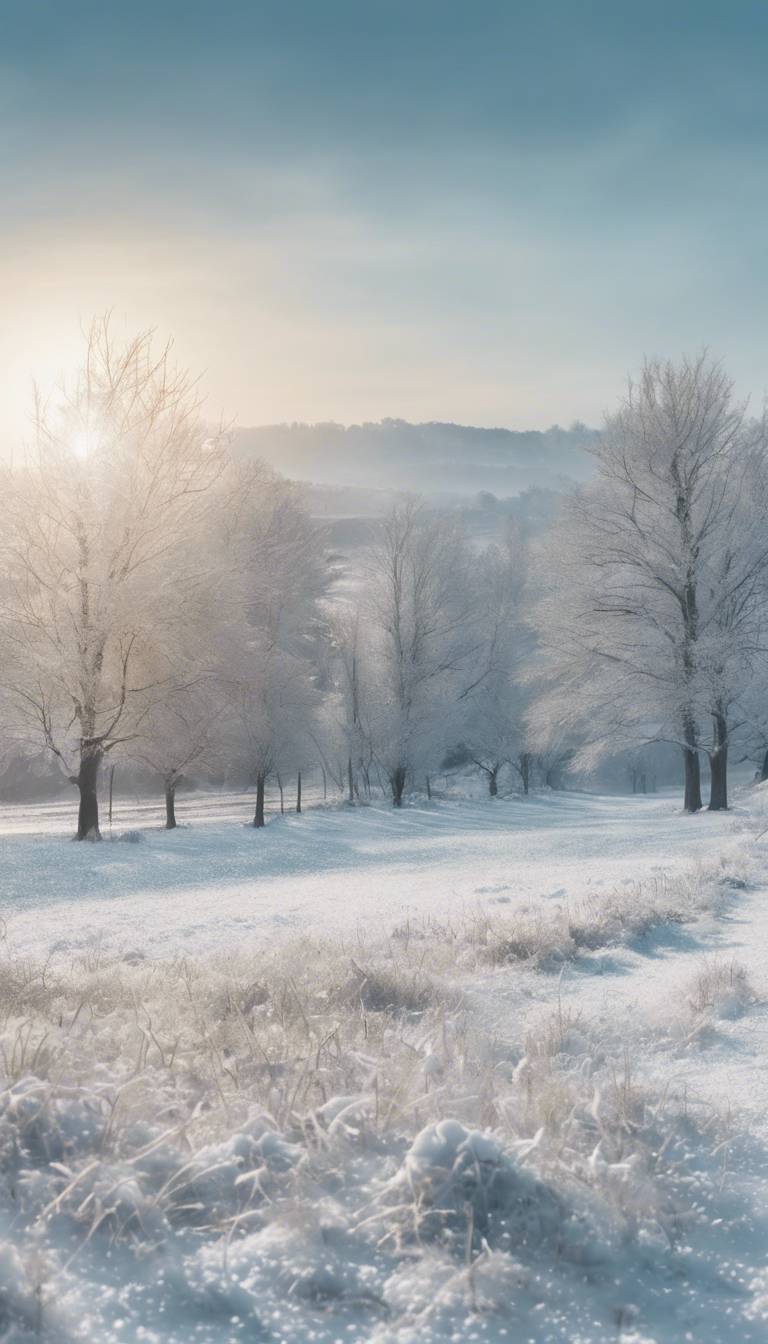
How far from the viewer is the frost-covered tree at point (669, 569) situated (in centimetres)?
2139

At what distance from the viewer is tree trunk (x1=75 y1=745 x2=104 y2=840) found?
58.4ft

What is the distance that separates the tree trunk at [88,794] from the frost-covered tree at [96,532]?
0.12m

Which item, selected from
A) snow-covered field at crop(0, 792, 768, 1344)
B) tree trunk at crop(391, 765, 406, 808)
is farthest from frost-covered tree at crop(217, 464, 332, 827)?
snow-covered field at crop(0, 792, 768, 1344)

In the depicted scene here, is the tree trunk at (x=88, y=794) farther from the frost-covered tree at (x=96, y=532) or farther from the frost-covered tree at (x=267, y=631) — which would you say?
the frost-covered tree at (x=267, y=631)

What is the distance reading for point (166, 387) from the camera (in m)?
17.2

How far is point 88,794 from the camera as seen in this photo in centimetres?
1819

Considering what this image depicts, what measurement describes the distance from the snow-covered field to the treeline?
1319 centimetres

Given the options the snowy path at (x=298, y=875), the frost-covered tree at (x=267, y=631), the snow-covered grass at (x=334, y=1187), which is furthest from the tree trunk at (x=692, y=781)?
the snow-covered grass at (x=334, y=1187)

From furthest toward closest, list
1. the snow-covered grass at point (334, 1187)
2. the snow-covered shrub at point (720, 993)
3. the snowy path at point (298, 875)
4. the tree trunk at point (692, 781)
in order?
the tree trunk at point (692, 781) < the snowy path at point (298, 875) < the snow-covered shrub at point (720, 993) < the snow-covered grass at point (334, 1187)

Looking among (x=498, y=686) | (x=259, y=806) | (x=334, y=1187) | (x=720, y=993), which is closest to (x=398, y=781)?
(x=259, y=806)

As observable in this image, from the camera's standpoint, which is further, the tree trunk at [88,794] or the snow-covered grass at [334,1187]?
the tree trunk at [88,794]

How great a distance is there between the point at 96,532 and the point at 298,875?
7.82 m

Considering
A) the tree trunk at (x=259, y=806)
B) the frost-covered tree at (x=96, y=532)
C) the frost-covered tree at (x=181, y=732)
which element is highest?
the frost-covered tree at (x=96, y=532)

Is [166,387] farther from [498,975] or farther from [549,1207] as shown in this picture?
[549,1207]
